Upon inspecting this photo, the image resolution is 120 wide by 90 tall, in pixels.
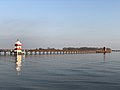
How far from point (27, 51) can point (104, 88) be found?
4936 inches

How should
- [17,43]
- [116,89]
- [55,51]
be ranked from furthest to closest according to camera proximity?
1. [55,51]
2. [17,43]
3. [116,89]

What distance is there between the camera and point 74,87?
22750 mm

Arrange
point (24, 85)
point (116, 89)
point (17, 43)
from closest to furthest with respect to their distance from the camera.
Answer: point (116, 89), point (24, 85), point (17, 43)

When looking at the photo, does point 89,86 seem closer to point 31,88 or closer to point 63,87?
point 63,87

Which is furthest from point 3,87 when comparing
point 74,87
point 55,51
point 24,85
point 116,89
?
point 55,51

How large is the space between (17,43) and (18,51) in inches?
263

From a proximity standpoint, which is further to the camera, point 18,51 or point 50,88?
point 18,51

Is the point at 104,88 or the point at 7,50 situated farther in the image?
the point at 7,50

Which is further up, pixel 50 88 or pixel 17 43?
pixel 17 43

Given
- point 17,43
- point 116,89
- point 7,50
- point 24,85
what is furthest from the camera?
point 7,50

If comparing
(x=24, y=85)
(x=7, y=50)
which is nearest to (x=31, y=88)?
(x=24, y=85)

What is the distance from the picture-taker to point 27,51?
14550 cm

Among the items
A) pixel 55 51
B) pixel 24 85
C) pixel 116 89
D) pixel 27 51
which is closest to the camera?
pixel 116 89

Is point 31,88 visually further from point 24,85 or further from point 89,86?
point 89,86
